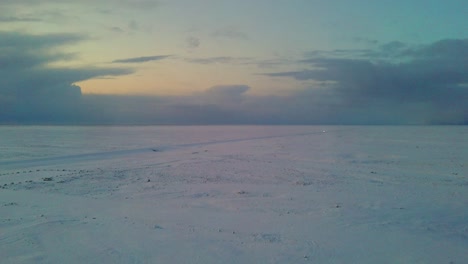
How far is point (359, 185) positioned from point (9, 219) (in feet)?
32.9

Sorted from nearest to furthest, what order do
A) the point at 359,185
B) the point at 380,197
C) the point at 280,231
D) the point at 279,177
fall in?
the point at 280,231
the point at 380,197
the point at 359,185
the point at 279,177

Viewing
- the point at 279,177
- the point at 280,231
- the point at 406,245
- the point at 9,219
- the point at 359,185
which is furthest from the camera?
the point at 279,177

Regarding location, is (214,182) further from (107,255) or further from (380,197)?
(107,255)

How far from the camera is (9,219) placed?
891 centimetres

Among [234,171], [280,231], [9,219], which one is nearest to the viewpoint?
[280,231]

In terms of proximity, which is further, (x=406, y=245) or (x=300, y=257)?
(x=406, y=245)

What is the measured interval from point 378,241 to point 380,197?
4326 mm

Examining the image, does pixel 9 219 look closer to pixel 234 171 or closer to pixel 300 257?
pixel 300 257

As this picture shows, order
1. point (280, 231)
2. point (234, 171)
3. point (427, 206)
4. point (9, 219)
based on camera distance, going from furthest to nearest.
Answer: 1. point (234, 171)
2. point (427, 206)
3. point (9, 219)
4. point (280, 231)

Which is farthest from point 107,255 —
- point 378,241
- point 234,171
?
point 234,171

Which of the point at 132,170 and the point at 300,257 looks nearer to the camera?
the point at 300,257

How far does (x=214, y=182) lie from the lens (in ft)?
46.9

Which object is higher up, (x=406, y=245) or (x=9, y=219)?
(x=9, y=219)

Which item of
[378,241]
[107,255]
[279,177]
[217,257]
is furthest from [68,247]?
[279,177]
